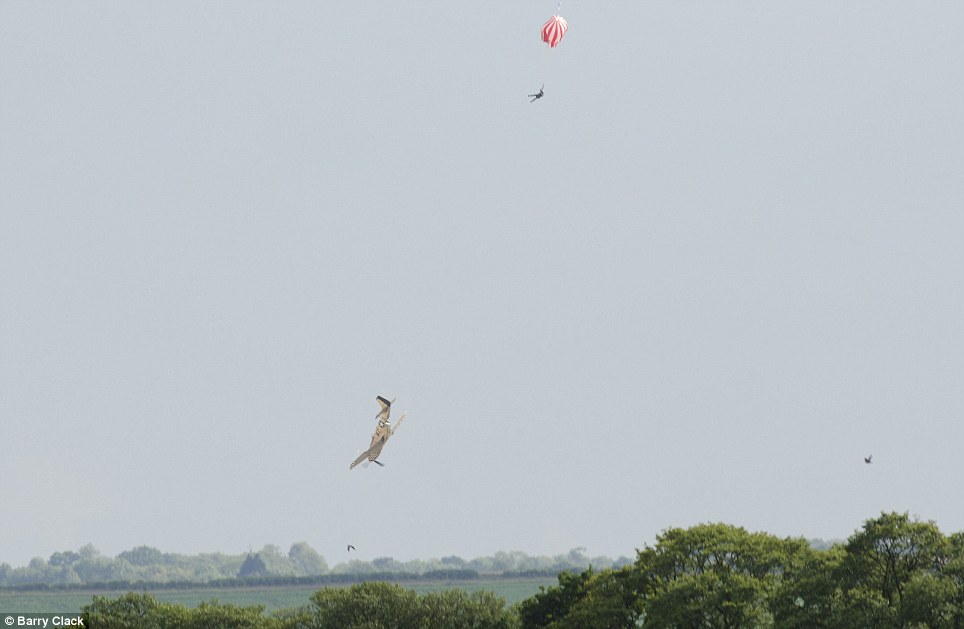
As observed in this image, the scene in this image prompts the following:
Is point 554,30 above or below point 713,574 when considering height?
above

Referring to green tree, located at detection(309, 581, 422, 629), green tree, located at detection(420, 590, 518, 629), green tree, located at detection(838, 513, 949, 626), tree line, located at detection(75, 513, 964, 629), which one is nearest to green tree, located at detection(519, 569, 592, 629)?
tree line, located at detection(75, 513, 964, 629)

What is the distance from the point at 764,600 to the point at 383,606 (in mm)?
32788

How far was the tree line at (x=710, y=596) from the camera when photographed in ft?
285

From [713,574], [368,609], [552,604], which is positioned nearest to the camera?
[713,574]

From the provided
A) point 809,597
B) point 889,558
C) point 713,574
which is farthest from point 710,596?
point 889,558

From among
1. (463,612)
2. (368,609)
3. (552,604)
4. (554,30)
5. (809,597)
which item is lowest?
(809,597)

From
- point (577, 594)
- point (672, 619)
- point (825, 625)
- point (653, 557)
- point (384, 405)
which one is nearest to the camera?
point (384, 405)

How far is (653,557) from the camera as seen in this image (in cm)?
10438

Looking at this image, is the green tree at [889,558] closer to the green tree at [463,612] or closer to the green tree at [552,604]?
the green tree at [552,604]

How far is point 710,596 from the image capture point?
94188mm

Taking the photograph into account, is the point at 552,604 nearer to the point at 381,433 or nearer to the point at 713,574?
the point at 713,574

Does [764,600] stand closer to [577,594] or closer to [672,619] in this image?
[672,619]

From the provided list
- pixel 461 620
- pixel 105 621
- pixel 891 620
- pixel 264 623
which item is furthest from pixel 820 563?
pixel 105 621

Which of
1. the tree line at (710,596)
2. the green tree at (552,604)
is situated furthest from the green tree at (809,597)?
the green tree at (552,604)
